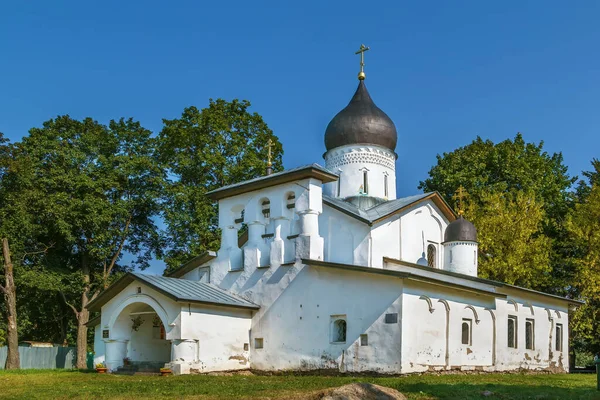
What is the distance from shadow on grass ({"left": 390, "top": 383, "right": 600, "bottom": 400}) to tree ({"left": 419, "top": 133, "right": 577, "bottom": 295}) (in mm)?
18017

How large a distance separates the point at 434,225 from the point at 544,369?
656 cm

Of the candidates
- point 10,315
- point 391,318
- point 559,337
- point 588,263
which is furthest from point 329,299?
point 10,315

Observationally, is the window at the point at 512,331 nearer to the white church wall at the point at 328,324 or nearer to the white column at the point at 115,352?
the white church wall at the point at 328,324

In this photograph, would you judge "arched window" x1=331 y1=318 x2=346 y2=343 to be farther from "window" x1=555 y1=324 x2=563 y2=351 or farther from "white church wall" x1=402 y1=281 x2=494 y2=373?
"window" x1=555 y1=324 x2=563 y2=351

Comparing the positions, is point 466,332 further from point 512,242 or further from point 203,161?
point 203,161

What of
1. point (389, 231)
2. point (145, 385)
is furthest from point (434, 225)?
point (145, 385)

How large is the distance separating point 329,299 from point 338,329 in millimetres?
902

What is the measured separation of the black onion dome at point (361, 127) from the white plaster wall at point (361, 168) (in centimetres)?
28

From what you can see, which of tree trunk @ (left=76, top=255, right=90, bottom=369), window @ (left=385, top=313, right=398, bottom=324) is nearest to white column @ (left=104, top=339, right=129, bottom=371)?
window @ (left=385, top=313, right=398, bottom=324)

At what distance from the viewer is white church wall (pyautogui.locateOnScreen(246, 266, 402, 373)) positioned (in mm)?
18234

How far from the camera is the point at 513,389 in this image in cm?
1356

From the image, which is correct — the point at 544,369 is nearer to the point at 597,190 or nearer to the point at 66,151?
the point at 597,190

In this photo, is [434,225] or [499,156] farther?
[499,156]

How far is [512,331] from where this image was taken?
76.2 feet
